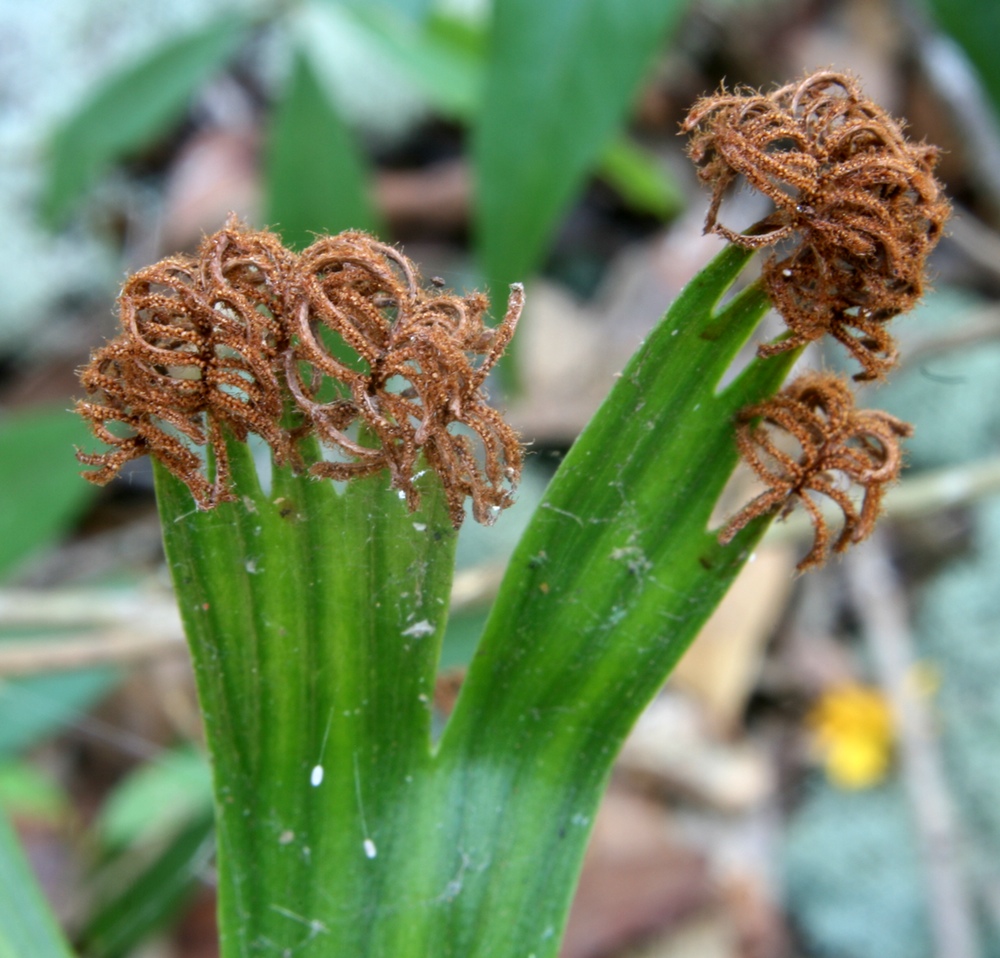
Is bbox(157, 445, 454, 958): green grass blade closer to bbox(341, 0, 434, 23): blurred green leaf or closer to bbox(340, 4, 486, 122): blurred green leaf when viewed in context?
bbox(341, 0, 434, 23): blurred green leaf

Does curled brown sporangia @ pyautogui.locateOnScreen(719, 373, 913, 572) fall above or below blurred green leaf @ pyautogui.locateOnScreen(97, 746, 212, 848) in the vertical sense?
below

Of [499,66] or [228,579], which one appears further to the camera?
[499,66]

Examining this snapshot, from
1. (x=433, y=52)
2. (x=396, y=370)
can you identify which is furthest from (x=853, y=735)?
(x=396, y=370)

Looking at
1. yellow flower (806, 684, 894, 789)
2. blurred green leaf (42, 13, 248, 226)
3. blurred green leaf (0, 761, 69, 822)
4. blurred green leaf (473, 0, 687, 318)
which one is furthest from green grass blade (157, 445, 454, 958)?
yellow flower (806, 684, 894, 789)

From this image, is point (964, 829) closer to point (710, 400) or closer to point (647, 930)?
point (647, 930)

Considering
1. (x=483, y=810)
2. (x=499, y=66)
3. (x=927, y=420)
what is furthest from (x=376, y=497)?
(x=927, y=420)

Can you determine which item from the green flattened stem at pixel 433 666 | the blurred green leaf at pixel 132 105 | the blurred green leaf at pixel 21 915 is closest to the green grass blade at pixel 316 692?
the green flattened stem at pixel 433 666
